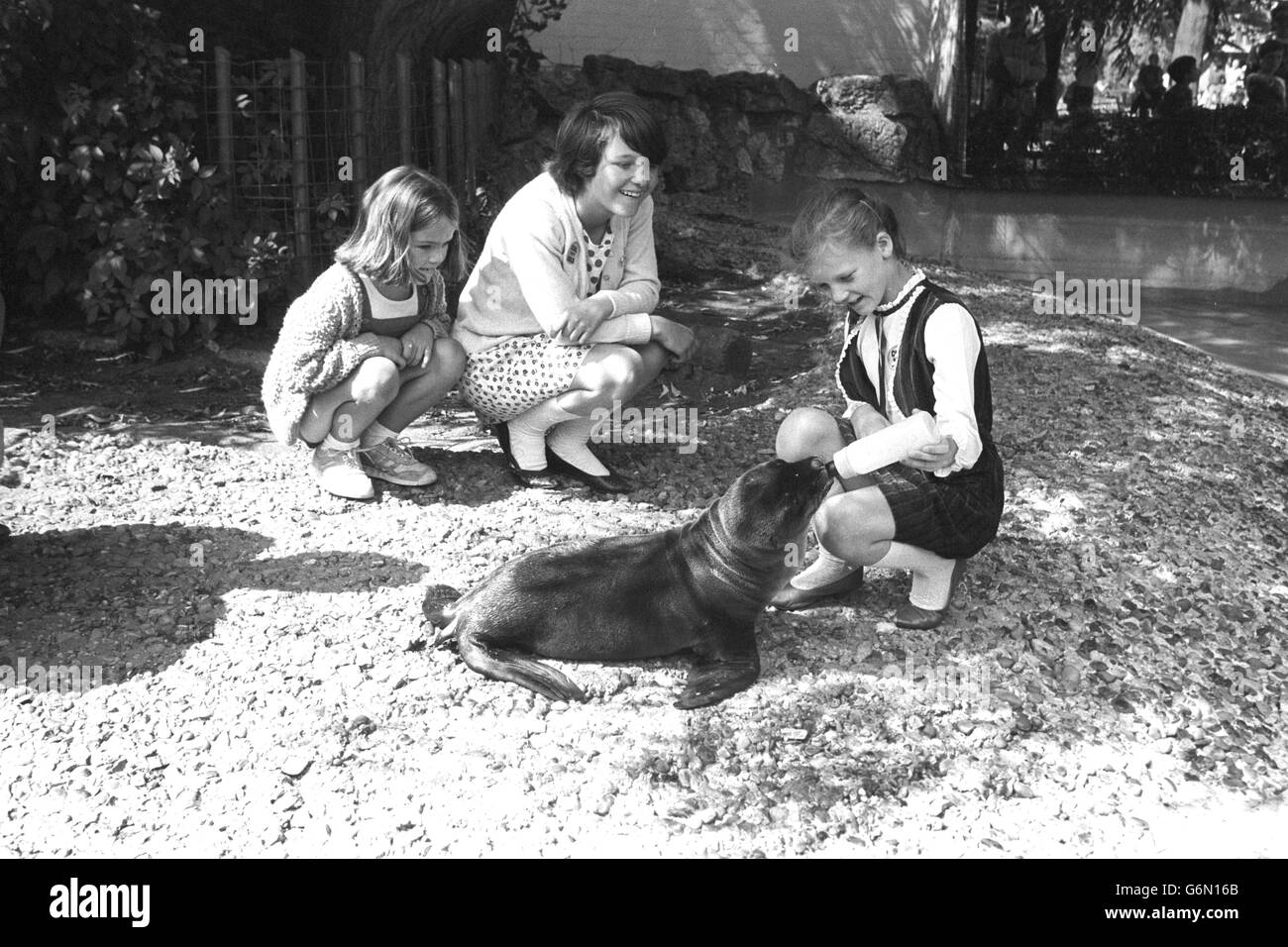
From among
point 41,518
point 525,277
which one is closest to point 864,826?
point 525,277

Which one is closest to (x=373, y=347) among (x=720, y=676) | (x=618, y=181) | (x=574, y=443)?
(x=574, y=443)

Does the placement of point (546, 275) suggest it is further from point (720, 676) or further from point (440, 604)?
point (720, 676)

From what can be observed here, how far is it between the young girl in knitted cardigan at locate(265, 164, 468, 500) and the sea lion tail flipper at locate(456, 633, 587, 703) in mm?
1354

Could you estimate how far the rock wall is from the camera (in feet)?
33.5

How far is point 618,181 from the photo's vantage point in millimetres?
4535

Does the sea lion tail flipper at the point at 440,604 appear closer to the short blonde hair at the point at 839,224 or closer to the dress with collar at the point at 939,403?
the dress with collar at the point at 939,403

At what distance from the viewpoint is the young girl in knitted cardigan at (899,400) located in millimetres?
3623

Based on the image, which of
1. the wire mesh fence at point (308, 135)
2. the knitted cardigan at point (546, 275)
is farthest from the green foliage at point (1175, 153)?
the knitted cardigan at point (546, 275)

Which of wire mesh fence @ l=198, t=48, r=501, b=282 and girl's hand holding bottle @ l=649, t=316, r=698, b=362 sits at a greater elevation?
wire mesh fence @ l=198, t=48, r=501, b=282

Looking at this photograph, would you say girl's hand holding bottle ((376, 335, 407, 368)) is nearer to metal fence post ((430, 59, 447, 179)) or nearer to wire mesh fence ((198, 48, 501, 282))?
wire mesh fence ((198, 48, 501, 282))

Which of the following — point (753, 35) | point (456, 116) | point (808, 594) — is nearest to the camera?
point (808, 594)

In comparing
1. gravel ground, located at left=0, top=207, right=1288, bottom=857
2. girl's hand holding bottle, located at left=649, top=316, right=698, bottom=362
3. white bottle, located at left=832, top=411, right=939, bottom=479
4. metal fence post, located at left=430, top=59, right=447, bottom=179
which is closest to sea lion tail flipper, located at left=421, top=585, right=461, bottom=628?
gravel ground, located at left=0, top=207, right=1288, bottom=857

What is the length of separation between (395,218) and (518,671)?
1.77 meters

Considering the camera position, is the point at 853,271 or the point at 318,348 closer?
the point at 853,271
